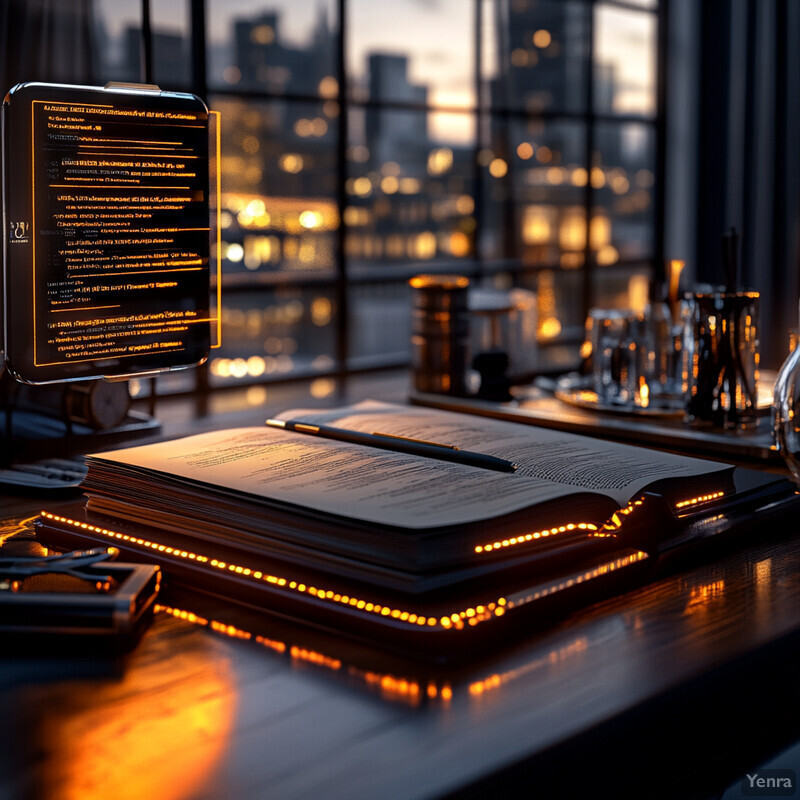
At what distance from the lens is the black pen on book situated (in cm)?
82

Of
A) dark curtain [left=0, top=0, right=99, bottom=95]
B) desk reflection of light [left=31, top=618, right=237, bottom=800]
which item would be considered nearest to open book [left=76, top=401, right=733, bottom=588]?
desk reflection of light [left=31, top=618, right=237, bottom=800]

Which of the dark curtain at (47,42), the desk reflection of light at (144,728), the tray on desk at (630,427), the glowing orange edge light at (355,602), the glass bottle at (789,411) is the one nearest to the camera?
the desk reflection of light at (144,728)

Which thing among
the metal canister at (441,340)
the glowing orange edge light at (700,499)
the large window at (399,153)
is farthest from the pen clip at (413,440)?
the large window at (399,153)

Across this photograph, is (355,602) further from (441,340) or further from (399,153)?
(399,153)

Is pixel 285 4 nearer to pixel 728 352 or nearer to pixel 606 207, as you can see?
pixel 606 207

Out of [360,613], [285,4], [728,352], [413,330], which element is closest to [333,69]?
[285,4]

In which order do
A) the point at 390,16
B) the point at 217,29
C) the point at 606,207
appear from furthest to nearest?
the point at 606,207 < the point at 390,16 < the point at 217,29

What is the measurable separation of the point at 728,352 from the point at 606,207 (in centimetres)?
317

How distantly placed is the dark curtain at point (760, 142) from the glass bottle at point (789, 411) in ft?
9.99

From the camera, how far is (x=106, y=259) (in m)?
0.96

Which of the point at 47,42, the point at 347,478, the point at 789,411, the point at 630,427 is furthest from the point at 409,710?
the point at 47,42

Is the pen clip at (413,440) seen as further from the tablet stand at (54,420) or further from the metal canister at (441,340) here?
the metal canister at (441,340)

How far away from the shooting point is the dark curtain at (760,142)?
3799 mm

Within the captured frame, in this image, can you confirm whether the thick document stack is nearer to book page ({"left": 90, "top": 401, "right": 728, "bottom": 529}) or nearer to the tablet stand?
book page ({"left": 90, "top": 401, "right": 728, "bottom": 529})
